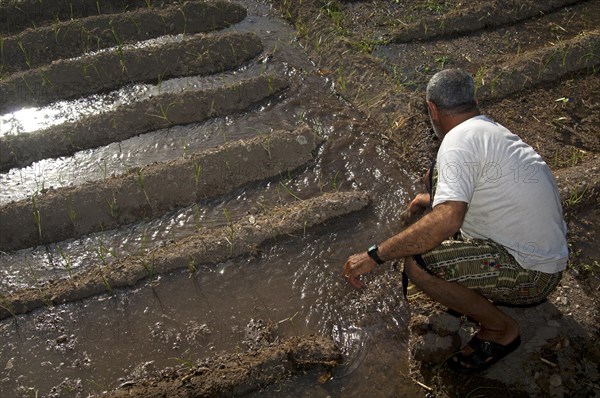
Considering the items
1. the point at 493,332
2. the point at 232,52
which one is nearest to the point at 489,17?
the point at 232,52

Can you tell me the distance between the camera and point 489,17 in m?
6.17

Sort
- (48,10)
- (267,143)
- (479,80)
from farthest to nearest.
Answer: (48,10), (479,80), (267,143)

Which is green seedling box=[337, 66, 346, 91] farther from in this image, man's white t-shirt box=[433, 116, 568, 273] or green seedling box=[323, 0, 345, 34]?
man's white t-shirt box=[433, 116, 568, 273]

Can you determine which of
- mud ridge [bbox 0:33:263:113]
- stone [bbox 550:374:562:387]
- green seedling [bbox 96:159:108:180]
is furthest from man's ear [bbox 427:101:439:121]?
mud ridge [bbox 0:33:263:113]

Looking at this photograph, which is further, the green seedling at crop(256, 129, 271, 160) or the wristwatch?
the green seedling at crop(256, 129, 271, 160)

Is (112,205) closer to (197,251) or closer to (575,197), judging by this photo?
(197,251)

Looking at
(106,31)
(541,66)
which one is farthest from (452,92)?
(106,31)

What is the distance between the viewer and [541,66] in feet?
17.8

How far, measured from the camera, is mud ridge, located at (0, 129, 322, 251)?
409 cm

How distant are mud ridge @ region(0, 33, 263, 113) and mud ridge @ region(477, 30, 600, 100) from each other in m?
2.30

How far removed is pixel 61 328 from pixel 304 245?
1.66 meters

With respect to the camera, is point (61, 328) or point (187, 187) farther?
→ point (187, 187)

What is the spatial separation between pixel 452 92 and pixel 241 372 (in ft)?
6.20

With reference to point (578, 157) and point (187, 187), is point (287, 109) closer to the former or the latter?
point (187, 187)
